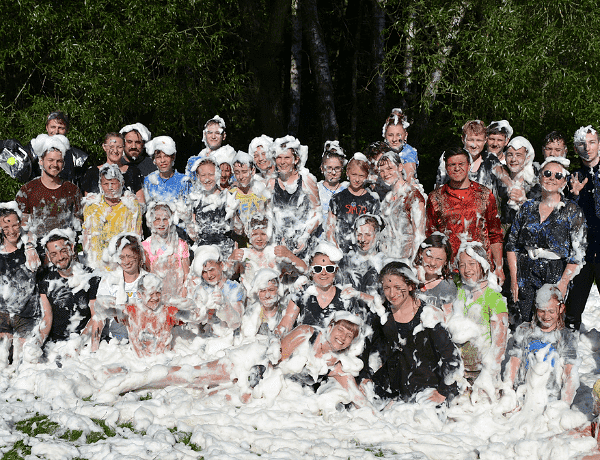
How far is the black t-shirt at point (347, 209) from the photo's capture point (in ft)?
20.5

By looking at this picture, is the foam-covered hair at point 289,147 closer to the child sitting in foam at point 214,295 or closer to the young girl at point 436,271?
the child sitting in foam at point 214,295

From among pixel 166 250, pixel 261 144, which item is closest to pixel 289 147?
pixel 261 144

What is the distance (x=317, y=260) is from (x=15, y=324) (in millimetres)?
2557

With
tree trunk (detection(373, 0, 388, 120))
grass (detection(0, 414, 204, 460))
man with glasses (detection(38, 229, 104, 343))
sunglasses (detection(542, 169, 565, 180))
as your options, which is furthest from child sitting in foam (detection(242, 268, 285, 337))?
tree trunk (detection(373, 0, 388, 120))

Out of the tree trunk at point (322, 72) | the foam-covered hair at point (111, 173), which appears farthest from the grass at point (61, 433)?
the tree trunk at point (322, 72)

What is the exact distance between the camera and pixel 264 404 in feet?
16.5

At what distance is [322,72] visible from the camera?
Answer: 41.8 feet

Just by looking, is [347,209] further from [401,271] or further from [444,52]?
[444,52]

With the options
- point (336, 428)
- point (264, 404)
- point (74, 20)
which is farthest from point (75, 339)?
point (74, 20)

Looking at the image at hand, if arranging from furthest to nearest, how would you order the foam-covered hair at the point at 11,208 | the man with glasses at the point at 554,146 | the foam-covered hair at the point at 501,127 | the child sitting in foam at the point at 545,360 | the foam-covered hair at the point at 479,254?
1. the foam-covered hair at the point at 501,127
2. the man with glasses at the point at 554,146
3. the foam-covered hair at the point at 11,208
4. the foam-covered hair at the point at 479,254
5. the child sitting in foam at the point at 545,360

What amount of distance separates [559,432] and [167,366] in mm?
2771

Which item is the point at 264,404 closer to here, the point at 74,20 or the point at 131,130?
the point at 131,130

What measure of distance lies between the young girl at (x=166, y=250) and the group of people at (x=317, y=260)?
0.04ft

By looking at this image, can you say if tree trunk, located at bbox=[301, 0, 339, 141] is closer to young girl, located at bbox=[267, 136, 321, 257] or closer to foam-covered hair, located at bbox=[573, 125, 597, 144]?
young girl, located at bbox=[267, 136, 321, 257]
